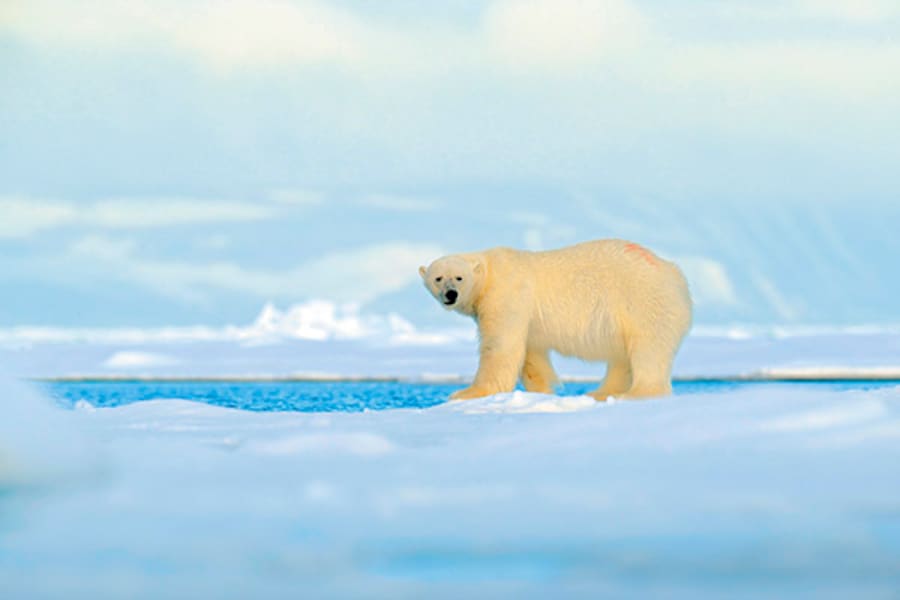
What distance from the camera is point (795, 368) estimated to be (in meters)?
16.1

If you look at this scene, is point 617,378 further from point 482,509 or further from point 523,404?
point 482,509

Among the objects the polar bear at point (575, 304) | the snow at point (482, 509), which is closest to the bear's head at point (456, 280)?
the polar bear at point (575, 304)

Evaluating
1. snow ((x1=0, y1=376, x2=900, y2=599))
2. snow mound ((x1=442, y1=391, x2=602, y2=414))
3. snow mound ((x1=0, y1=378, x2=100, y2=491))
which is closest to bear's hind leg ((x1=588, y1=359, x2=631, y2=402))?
snow mound ((x1=442, y1=391, x2=602, y2=414))

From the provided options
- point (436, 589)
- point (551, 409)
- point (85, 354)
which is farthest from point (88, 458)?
point (85, 354)

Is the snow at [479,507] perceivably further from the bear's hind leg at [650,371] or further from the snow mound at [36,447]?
the bear's hind leg at [650,371]

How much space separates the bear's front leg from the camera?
7113mm

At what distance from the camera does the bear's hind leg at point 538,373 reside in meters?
7.63

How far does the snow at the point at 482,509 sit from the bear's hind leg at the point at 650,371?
3231mm

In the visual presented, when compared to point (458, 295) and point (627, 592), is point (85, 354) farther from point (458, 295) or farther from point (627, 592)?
point (627, 592)

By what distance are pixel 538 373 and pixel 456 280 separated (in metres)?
1.01

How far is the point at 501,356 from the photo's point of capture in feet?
23.4

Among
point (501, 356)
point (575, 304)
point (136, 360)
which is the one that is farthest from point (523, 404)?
point (136, 360)

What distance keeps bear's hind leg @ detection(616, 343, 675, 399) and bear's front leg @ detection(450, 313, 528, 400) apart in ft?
2.19

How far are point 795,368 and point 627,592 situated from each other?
1464 centimetres
